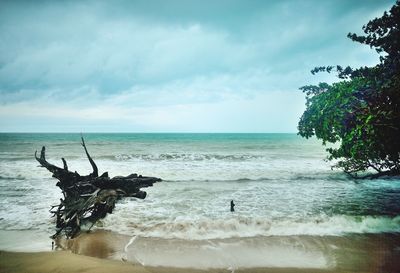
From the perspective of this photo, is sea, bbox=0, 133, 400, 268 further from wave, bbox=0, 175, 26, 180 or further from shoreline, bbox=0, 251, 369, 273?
wave, bbox=0, 175, 26, 180

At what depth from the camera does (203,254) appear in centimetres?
725

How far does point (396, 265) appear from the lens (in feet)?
21.2

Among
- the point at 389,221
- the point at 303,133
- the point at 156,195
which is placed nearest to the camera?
the point at 389,221

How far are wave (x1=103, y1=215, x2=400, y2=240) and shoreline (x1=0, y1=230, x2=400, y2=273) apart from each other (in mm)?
452

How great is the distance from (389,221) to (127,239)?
30.6 feet

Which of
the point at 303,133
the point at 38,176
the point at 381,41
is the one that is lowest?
the point at 38,176

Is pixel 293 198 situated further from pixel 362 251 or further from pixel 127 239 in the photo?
pixel 127 239

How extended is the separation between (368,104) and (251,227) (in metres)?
5.50

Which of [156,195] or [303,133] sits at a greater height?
[303,133]

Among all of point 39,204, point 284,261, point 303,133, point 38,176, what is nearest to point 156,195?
point 39,204

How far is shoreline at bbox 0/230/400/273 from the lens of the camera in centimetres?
635

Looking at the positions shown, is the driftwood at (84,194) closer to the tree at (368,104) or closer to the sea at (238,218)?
the sea at (238,218)

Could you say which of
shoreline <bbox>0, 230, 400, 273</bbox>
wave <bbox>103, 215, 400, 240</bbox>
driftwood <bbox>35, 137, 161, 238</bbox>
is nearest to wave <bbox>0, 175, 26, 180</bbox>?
driftwood <bbox>35, 137, 161, 238</bbox>

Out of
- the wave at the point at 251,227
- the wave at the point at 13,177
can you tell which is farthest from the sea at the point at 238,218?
the wave at the point at 13,177
